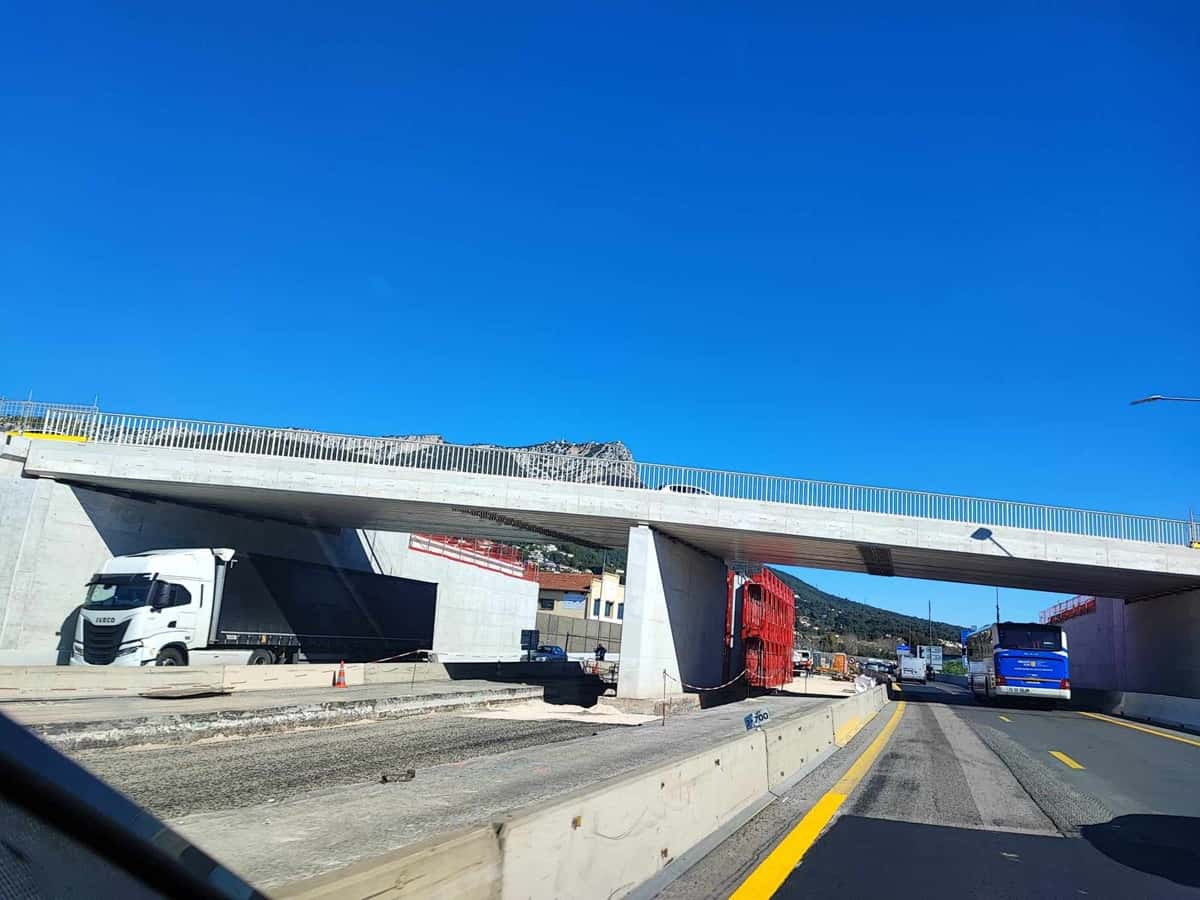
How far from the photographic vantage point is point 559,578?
85062 millimetres

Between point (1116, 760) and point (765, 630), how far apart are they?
22137 mm

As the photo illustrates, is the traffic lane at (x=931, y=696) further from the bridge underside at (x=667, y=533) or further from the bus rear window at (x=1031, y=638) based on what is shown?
the bridge underside at (x=667, y=533)

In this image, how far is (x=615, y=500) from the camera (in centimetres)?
2398

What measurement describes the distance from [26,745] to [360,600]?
30.7 meters

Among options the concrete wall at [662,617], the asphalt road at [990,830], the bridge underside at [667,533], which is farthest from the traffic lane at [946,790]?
the bridge underside at [667,533]

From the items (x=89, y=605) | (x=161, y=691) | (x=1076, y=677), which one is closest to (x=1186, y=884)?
(x=161, y=691)

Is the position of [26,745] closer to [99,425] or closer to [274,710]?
[274,710]

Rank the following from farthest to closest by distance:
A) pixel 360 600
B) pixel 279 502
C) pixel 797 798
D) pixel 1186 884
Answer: pixel 360 600 → pixel 279 502 → pixel 797 798 → pixel 1186 884

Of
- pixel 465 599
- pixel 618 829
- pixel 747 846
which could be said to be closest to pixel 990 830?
pixel 747 846

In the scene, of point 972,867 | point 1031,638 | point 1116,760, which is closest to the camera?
point 972,867

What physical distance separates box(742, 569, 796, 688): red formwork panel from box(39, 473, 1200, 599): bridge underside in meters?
4.10

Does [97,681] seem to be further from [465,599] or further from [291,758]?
[465,599]

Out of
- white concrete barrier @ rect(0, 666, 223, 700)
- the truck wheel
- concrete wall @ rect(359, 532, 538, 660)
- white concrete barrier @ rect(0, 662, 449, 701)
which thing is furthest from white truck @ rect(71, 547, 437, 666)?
concrete wall @ rect(359, 532, 538, 660)

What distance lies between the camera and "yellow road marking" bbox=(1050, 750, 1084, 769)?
14.0 meters
